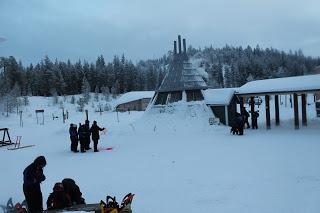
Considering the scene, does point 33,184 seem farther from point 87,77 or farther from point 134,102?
point 87,77

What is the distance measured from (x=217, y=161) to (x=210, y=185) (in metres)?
3.53

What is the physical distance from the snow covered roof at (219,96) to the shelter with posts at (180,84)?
535 mm

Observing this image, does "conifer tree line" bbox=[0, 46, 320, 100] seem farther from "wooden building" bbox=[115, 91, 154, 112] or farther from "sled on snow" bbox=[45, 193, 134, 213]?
"sled on snow" bbox=[45, 193, 134, 213]

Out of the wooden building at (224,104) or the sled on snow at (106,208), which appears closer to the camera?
the sled on snow at (106,208)

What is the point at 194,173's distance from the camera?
11.2m

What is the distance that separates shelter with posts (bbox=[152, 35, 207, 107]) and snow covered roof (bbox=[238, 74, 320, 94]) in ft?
13.0

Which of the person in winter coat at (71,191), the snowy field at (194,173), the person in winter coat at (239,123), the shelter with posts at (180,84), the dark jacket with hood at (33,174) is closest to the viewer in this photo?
the dark jacket with hood at (33,174)

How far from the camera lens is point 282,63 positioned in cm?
12825

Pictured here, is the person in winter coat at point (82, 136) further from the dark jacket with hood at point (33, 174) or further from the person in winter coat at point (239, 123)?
the dark jacket with hood at point (33, 174)

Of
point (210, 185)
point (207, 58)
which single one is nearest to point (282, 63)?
point (207, 58)

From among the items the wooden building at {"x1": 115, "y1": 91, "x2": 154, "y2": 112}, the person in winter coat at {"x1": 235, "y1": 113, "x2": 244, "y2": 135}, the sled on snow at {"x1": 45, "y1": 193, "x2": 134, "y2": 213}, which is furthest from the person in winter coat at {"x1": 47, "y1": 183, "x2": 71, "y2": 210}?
the wooden building at {"x1": 115, "y1": 91, "x2": 154, "y2": 112}

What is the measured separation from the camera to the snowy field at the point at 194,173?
7922 millimetres

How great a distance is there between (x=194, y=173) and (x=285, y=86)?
14762 mm

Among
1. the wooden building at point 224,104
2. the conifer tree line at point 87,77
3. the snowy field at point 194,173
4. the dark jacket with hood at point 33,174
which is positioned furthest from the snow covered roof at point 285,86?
the conifer tree line at point 87,77
